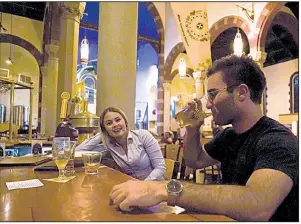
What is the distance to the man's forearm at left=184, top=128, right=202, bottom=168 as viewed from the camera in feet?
5.02

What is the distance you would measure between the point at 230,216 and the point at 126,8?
2.25 meters

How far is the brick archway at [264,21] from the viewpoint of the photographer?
719 centimetres

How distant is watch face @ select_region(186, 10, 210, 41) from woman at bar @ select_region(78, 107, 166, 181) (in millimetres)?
4660

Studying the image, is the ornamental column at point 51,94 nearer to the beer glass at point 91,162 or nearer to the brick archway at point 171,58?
the brick archway at point 171,58

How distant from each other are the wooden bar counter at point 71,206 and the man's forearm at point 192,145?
558 millimetres

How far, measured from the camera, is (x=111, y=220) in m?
0.65

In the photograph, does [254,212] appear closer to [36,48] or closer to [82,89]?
[82,89]

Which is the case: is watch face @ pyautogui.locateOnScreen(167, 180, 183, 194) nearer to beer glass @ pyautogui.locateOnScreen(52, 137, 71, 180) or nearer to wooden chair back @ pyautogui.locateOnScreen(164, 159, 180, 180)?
beer glass @ pyautogui.locateOnScreen(52, 137, 71, 180)

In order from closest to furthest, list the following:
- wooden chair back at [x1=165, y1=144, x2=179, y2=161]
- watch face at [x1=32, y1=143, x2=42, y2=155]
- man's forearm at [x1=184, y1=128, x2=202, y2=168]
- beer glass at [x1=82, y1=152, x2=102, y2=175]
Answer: beer glass at [x1=82, y1=152, x2=102, y2=175], man's forearm at [x1=184, y1=128, x2=202, y2=168], watch face at [x1=32, y1=143, x2=42, y2=155], wooden chair back at [x1=165, y1=144, x2=179, y2=161]

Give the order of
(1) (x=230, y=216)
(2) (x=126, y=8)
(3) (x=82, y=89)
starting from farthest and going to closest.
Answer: (3) (x=82, y=89), (2) (x=126, y=8), (1) (x=230, y=216)

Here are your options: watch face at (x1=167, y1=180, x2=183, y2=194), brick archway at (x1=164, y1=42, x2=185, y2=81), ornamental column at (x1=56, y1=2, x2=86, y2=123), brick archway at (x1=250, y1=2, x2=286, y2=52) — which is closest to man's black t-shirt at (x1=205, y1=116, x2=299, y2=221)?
watch face at (x1=167, y1=180, x2=183, y2=194)

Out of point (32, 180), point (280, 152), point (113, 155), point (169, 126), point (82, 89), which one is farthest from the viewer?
point (169, 126)

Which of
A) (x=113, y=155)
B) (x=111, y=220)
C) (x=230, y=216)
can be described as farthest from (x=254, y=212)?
(x=113, y=155)

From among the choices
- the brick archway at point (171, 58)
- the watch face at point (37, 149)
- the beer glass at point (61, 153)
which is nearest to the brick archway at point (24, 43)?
the brick archway at point (171, 58)
